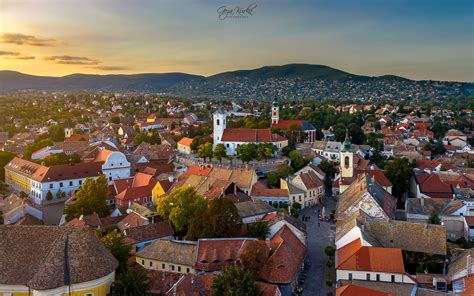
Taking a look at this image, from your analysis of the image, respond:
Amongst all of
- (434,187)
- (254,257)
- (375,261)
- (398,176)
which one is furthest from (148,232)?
(434,187)

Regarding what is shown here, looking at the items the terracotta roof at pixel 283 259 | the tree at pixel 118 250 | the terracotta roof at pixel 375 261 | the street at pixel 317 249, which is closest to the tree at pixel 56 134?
the street at pixel 317 249

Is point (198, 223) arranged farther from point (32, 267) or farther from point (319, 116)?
point (319, 116)

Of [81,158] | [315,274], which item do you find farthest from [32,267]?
[81,158]

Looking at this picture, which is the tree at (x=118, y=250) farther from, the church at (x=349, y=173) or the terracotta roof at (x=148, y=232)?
the church at (x=349, y=173)

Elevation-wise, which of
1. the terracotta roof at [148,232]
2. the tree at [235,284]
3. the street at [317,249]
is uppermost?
the tree at [235,284]

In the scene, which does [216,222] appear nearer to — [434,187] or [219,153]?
[434,187]

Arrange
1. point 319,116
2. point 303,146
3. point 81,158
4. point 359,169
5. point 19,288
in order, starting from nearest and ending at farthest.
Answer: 1. point 19,288
2. point 359,169
3. point 81,158
4. point 303,146
5. point 319,116
